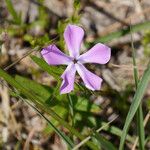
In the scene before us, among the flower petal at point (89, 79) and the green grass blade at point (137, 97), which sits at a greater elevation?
the flower petal at point (89, 79)

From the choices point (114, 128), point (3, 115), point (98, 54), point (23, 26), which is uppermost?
point (23, 26)

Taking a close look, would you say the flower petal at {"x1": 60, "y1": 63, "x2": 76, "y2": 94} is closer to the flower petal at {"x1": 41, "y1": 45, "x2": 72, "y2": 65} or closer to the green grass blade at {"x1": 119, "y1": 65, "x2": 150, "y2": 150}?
the flower petal at {"x1": 41, "y1": 45, "x2": 72, "y2": 65}

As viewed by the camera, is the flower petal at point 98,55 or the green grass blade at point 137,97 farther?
the flower petal at point 98,55

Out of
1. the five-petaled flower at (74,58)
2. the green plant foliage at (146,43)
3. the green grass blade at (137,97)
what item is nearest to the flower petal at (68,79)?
the five-petaled flower at (74,58)

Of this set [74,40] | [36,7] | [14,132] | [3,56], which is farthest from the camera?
[36,7]

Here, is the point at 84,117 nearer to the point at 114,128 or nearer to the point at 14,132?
the point at 114,128

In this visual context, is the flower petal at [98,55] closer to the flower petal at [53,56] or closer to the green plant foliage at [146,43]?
the flower petal at [53,56]

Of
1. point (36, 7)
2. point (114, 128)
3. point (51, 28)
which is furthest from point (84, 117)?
point (36, 7)

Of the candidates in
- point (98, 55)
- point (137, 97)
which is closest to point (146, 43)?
point (98, 55)

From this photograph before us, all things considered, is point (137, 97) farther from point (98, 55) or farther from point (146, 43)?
point (146, 43)
